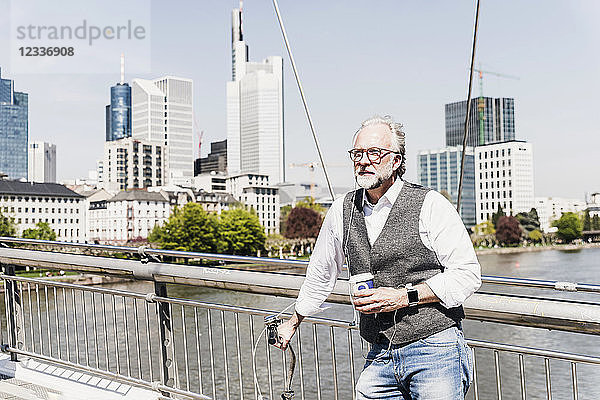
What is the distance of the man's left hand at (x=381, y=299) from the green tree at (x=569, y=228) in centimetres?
14118

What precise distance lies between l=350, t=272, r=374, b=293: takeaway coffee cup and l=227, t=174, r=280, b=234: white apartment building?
12569 centimetres

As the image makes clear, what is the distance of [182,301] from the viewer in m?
4.57

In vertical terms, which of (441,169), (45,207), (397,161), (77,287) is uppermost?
(441,169)

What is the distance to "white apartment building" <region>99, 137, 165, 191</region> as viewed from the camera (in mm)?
154625

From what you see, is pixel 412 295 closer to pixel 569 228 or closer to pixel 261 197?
pixel 261 197

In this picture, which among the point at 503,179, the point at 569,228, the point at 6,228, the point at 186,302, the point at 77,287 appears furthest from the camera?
the point at 503,179

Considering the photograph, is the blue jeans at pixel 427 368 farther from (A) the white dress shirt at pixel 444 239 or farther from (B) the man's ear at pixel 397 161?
(B) the man's ear at pixel 397 161

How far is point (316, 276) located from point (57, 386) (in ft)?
10.2

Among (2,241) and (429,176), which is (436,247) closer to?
(2,241)

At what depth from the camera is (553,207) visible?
18500 centimetres

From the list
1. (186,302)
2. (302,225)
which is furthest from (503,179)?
(186,302)

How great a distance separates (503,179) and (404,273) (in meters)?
155

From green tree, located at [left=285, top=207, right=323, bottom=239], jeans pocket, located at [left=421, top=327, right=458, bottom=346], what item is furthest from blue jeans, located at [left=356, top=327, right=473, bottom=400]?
green tree, located at [left=285, top=207, right=323, bottom=239]

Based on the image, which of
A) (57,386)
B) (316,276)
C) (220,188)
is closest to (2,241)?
(57,386)
